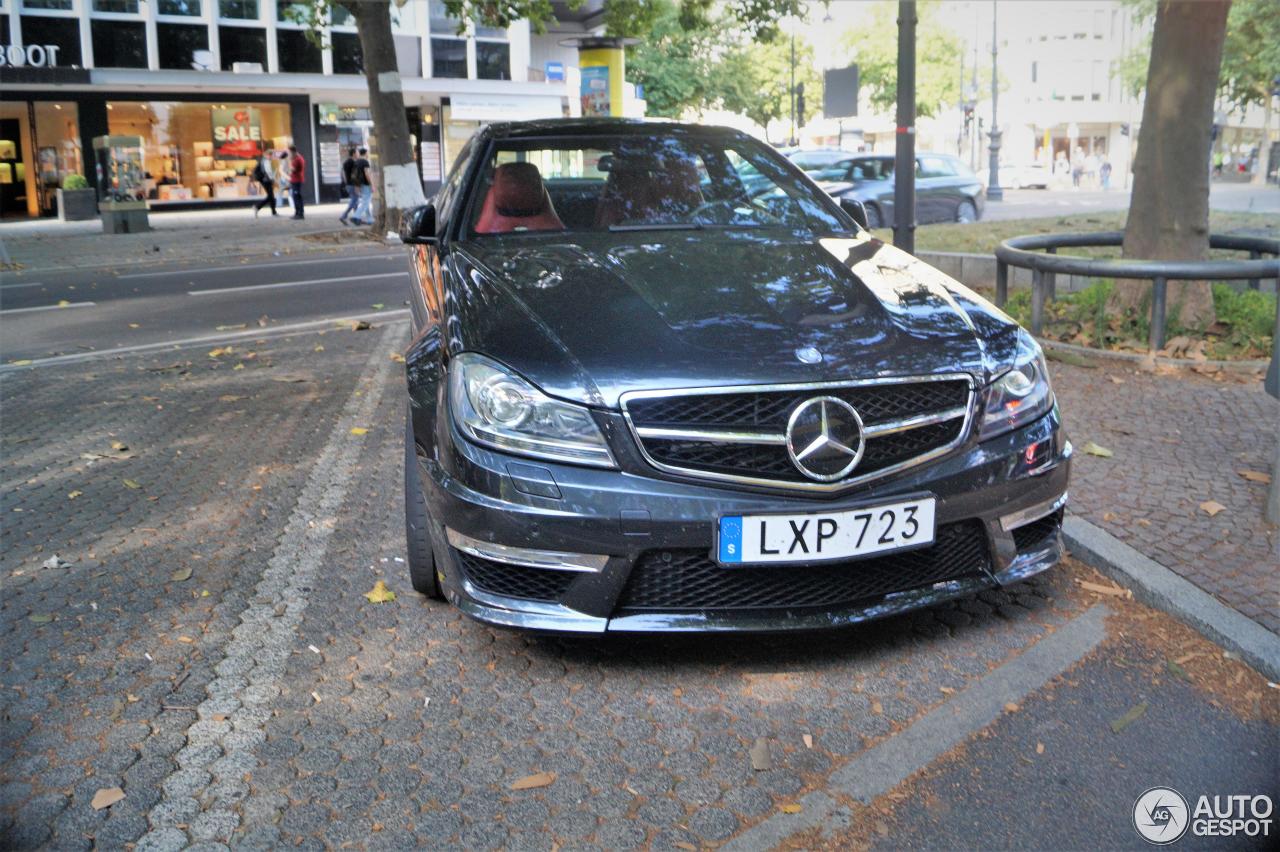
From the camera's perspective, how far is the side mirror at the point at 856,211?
4.98m

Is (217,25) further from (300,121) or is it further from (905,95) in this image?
(905,95)

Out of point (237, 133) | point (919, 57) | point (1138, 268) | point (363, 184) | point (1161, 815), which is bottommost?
point (1161, 815)

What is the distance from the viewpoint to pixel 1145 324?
26.2 ft

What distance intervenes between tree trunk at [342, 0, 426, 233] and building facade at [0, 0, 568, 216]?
9.01 m

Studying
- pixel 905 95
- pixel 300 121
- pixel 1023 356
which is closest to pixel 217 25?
pixel 300 121

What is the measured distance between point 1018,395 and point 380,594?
2.21 metres

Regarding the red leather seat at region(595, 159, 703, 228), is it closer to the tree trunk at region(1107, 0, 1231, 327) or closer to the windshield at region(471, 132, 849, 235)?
the windshield at region(471, 132, 849, 235)

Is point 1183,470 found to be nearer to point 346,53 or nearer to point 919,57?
point 346,53

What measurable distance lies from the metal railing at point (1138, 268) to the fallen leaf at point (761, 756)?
15.1 feet

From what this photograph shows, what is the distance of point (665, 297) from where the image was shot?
3.69 m

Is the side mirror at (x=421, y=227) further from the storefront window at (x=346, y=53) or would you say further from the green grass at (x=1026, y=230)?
the storefront window at (x=346, y=53)

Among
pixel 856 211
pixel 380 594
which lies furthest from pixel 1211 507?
pixel 380 594

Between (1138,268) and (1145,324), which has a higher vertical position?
(1138,268)

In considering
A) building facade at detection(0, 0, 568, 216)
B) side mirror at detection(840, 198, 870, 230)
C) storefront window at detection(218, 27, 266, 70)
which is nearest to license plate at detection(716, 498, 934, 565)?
side mirror at detection(840, 198, 870, 230)
